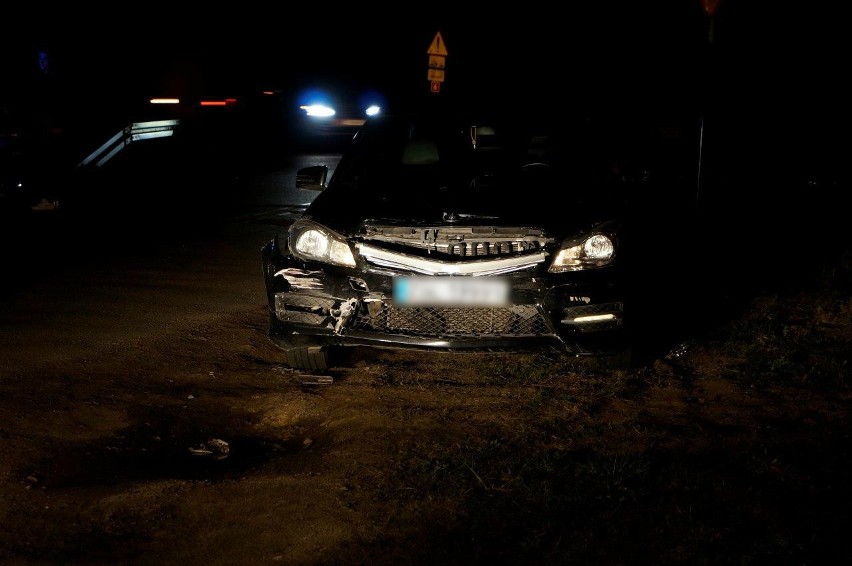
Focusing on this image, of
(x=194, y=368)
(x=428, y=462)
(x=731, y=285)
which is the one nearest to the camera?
(x=428, y=462)

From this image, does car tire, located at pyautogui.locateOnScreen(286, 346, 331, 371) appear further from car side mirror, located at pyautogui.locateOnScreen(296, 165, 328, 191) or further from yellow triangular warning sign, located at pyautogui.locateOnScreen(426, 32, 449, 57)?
yellow triangular warning sign, located at pyautogui.locateOnScreen(426, 32, 449, 57)

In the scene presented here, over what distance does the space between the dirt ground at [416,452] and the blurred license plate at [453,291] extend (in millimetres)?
533

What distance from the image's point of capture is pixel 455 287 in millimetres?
4734

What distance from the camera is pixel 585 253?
485cm

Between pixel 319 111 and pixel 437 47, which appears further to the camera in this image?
pixel 319 111

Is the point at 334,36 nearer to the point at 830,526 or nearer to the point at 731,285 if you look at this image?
the point at 731,285

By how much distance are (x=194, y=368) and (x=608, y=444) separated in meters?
2.54

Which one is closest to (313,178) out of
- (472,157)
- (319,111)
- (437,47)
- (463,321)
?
(472,157)

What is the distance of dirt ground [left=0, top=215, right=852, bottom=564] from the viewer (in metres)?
3.26

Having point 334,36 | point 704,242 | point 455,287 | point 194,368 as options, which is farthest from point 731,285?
point 334,36

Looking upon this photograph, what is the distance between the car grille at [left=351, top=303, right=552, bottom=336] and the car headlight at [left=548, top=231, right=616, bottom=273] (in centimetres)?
29

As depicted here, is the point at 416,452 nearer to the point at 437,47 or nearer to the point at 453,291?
the point at 453,291

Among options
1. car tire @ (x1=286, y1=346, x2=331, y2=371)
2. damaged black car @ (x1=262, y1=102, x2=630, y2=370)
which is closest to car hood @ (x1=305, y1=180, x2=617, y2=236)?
damaged black car @ (x1=262, y1=102, x2=630, y2=370)

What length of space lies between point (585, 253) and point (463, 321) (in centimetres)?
75
